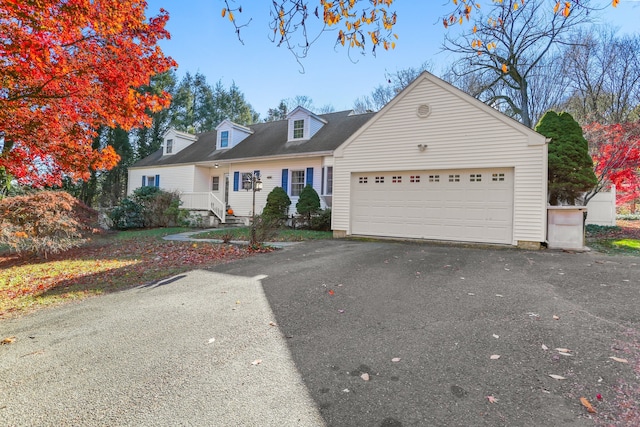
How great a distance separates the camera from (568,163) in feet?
30.0

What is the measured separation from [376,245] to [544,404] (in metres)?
7.10

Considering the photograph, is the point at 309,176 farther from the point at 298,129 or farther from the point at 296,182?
the point at 298,129

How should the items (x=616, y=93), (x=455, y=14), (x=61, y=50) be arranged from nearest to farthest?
(x=455, y=14)
(x=61, y=50)
(x=616, y=93)

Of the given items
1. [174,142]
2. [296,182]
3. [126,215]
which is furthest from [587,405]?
[174,142]

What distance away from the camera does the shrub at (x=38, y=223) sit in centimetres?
824

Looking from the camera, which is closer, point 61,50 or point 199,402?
point 199,402

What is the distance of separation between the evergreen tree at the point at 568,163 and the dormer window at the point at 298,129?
10536mm

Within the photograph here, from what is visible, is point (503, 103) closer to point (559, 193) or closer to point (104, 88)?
point (559, 193)

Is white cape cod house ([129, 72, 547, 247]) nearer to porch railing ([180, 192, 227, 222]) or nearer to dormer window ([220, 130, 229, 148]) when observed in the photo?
porch railing ([180, 192, 227, 222])

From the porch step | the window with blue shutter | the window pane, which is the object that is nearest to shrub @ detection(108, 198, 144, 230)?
the porch step

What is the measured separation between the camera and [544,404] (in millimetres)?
2184

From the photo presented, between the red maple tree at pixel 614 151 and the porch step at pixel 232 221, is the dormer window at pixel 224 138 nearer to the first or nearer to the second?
the porch step at pixel 232 221

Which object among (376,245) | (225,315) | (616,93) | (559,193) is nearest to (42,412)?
(225,315)

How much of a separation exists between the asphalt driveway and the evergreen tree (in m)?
4.64
